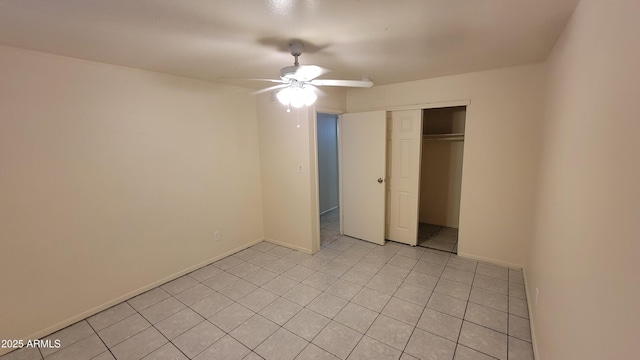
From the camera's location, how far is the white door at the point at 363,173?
11.8ft

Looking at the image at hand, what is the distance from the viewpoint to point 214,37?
1822mm

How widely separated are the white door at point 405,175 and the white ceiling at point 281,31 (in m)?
1.03

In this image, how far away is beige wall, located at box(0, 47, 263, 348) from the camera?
6.52ft

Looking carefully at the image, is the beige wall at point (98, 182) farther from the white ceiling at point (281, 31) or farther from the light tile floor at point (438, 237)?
the light tile floor at point (438, 237)

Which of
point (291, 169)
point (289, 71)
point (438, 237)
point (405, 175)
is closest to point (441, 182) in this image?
point (438, 237)

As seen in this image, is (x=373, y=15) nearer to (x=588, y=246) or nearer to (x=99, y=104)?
(x=588, y=246)

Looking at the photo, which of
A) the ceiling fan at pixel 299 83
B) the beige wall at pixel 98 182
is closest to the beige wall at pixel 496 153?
the ceiling fan at pixel 299 83

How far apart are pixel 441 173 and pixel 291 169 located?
2562mm

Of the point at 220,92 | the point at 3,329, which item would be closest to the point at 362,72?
the point at 220,92

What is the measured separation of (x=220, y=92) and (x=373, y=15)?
2325 millimetres

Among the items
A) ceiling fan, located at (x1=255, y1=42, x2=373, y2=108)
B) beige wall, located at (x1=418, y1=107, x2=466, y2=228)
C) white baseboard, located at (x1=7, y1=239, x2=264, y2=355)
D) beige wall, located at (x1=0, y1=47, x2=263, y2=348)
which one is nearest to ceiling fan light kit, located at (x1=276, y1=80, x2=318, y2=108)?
ceiling fan, located at (x1=255, y1=42, x2=373, y2=108)

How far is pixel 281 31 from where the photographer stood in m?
1.73

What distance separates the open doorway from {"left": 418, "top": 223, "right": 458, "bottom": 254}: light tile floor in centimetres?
153

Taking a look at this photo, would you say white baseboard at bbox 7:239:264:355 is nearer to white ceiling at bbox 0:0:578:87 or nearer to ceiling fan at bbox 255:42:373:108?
white ceiling at bbox 0:0:578:87
